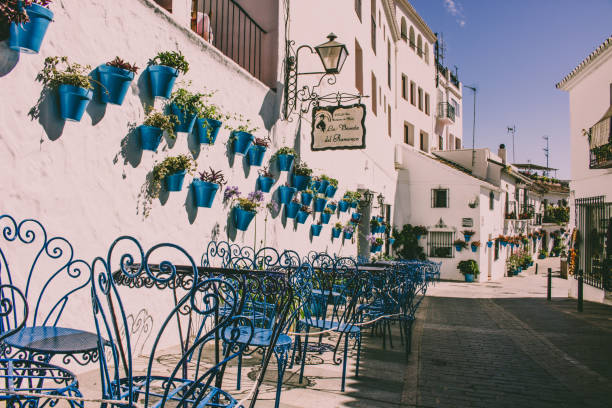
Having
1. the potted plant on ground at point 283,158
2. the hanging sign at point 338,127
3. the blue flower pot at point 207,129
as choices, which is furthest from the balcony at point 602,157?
the blue flower pot at point 207,129

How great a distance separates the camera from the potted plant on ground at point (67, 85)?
13.4 feet

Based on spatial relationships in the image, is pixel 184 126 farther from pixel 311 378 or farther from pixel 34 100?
pixel 311 378

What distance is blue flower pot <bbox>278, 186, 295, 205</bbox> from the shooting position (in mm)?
9003

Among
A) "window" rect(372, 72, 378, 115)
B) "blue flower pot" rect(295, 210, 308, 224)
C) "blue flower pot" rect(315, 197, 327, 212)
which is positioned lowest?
"blue flower pot" rect(295, 210, 308, 224)

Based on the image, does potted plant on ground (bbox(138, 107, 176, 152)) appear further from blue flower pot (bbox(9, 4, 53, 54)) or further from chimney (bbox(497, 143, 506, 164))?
chimney (bbox(497, 143, 506, 164))

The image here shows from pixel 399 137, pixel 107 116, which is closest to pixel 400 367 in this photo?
pixel 107 116

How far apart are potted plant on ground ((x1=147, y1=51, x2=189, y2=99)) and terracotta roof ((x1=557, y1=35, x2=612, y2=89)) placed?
13864mm

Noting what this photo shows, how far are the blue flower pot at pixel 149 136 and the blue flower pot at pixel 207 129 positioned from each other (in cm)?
101

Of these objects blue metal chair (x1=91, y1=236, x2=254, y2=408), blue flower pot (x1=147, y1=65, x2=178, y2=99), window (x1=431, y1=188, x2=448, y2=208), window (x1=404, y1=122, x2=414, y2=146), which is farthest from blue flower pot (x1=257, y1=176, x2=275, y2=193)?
window (x1=404, y1=122, x2=414, y2=146)

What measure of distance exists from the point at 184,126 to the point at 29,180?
2.24m

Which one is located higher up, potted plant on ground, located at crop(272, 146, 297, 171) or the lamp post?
the lamp post

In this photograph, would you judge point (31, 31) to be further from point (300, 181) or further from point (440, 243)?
point (440, 243)

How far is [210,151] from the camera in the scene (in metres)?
6.68

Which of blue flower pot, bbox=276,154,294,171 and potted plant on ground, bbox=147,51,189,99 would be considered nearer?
potted plant on ground, bbox=147,51,189,99
